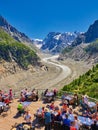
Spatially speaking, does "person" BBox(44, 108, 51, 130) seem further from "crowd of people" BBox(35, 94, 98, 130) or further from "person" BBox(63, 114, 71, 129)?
"person" BBox(63, 114, 71, 129)

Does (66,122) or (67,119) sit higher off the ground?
(67,119)

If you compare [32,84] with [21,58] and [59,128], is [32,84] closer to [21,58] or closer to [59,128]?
[21,58]

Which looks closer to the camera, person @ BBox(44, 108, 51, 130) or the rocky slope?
person @ BBox(44, 108, 51, 130)

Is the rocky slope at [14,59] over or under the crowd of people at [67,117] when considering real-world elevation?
over

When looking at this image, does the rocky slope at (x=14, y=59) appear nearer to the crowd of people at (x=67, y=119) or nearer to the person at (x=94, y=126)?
the crowd of people at (x=67, y=119)

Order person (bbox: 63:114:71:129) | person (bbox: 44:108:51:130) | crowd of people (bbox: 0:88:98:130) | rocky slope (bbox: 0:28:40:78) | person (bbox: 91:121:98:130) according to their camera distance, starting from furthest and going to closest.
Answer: rocky slope (bbox: 0:28:40:78), person (bbox: 44:108:51:130), person (bbox: 63:114:71:129), crowd of people (bbox: 0:88:98:130), person (bbox: 91:121:98:130)

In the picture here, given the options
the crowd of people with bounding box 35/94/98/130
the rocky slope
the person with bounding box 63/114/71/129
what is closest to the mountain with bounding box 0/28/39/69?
the rocky slope

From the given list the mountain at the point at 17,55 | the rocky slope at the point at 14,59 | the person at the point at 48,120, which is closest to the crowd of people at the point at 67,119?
the person at the point at 48,120

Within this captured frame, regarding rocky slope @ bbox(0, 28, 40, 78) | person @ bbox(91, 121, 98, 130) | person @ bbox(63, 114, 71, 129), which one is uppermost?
rocky slope @ bbox(0, 28, 40, 78)

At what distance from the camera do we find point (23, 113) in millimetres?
28062

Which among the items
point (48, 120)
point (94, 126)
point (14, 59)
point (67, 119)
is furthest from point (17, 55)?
point (94, 126)

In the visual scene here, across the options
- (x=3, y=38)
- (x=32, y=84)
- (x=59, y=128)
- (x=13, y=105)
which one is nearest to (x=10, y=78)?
(x=32, y=84)

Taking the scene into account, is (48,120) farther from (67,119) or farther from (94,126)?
(94,126)

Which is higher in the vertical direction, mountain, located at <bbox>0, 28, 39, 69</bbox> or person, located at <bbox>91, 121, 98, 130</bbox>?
mountain, located at <bbox>0, 28, 39, 69</bbox>
